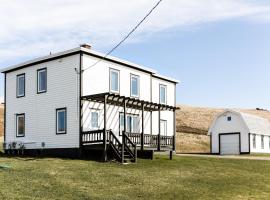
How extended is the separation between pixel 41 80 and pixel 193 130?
45.2 m

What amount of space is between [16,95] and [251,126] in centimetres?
2474

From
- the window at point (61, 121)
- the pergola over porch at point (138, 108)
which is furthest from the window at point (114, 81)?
the window at point (61, 121)

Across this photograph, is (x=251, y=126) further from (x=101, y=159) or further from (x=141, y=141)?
(x=101, y=159)

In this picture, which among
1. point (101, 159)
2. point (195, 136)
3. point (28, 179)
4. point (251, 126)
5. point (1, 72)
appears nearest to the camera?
point (28, 179)

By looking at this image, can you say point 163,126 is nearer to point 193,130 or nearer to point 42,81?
point 42,81

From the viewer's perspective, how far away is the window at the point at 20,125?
112 feet

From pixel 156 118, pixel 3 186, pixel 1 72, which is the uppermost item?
pixel 1 72

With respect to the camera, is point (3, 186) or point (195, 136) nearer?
point (3, 186)

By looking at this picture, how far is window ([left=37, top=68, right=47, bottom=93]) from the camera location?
32.6 metres

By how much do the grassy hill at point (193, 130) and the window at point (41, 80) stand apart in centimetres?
2469

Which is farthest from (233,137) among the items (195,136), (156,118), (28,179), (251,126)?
(28,179)

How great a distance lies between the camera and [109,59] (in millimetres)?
32219

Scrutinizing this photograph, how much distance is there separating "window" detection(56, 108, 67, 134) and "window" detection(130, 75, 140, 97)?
5.69 meters

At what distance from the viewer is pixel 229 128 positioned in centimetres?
4928
